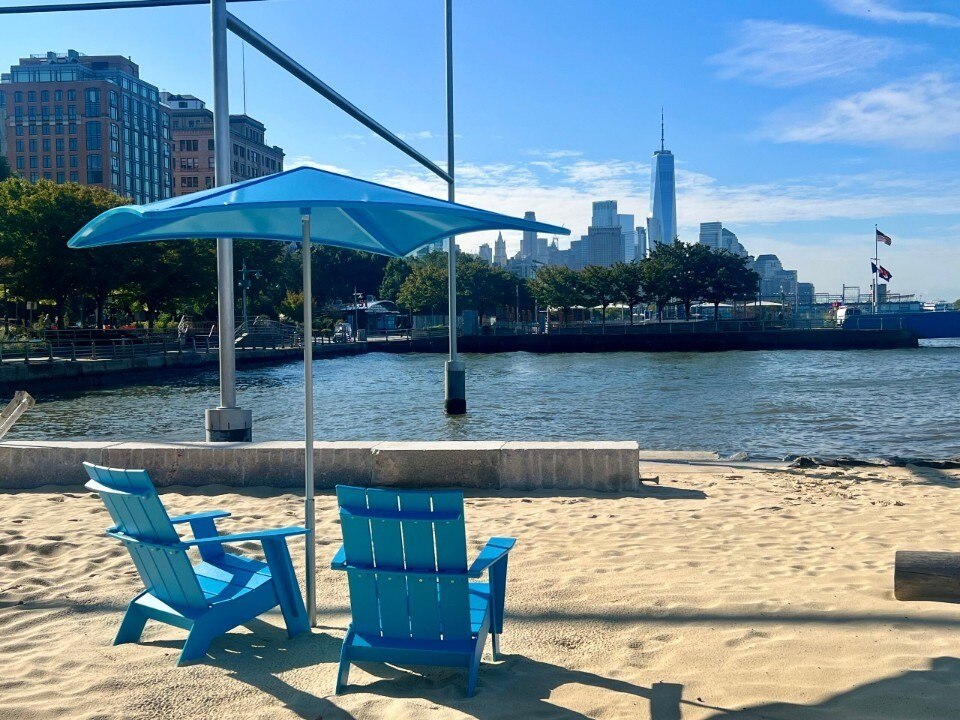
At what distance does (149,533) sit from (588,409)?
2283cm

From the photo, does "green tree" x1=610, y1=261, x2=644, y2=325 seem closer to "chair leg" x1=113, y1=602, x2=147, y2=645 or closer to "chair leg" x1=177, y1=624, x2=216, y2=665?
"chair leg" x1=113, y1=602, x2=147, y2=645

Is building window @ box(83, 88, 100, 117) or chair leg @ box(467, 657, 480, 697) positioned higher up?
building window @ box(83, 88, 100, 117)

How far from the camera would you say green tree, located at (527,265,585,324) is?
3866 inches

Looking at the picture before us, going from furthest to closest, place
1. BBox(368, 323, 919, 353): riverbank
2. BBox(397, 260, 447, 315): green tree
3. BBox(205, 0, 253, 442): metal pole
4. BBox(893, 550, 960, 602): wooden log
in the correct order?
BBox(397, 260, 447, 315): green tree → BBox(368, 323, 919, 353): riverbank → BBox(205, 0, 253, 442): metal pole → BBox(893, 550, 960, 602): wooden log

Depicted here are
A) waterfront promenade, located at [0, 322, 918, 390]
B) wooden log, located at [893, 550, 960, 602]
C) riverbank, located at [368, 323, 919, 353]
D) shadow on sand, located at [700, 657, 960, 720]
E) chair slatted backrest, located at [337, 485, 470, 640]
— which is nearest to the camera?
shadow on sand, located at [700, 657, 960, 720]

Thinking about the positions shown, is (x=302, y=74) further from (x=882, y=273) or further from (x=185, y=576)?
(x=882, y=273)

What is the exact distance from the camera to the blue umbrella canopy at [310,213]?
3826 mm

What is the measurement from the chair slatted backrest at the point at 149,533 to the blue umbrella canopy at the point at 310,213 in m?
1.19

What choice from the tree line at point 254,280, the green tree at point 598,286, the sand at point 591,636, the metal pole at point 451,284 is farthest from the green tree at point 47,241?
the green tree at point 598,286

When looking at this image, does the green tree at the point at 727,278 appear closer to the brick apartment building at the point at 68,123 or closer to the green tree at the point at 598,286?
the green tree at the point at 598,286

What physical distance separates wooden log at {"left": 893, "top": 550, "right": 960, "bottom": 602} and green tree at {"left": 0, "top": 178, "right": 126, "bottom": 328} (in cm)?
4244

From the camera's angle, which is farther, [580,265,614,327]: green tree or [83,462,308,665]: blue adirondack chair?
[580,265,614,327]: green tree

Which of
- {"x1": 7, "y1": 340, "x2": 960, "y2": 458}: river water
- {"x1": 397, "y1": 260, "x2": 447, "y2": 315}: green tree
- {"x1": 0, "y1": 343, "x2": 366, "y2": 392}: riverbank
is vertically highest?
{"x1": 397, "y1": 260, "x2": 447, "y2": 315}: green tree

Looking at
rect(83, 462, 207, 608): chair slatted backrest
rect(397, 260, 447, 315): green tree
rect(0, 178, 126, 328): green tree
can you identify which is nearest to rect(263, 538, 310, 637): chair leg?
rect(83, 462, 207, 608): chair slatted backrest
